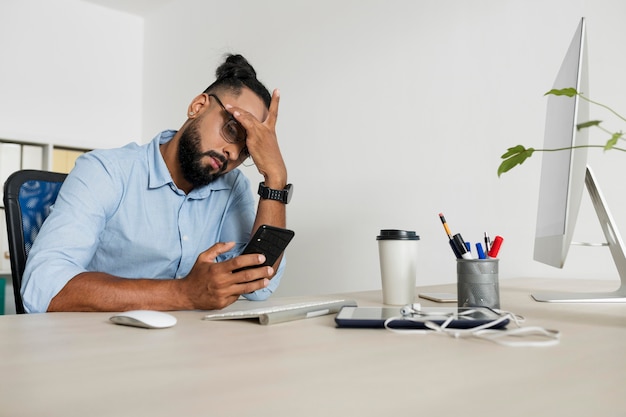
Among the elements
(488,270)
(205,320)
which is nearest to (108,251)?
(205,320)

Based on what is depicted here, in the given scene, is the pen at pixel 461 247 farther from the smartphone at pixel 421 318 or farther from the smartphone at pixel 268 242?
the smartphone at pixel 268 242

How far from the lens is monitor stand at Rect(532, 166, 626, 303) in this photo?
1153 mm

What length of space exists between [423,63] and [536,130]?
57 cm

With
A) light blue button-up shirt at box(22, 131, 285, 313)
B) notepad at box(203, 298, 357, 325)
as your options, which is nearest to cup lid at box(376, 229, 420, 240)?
notepad at box(203, 298, 357, 325)

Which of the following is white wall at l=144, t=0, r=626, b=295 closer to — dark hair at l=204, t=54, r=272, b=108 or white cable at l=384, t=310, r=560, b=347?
dark hair at l=204, t=54, r=272, b=108

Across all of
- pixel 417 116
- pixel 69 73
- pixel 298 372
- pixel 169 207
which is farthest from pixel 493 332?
pixel 69 73

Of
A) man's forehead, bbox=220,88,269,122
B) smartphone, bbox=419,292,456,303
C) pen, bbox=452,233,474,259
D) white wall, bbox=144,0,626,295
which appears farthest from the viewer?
white wall, bbox=144,0,626,295

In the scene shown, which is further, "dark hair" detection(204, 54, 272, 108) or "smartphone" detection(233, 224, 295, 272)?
"dark hair" detection(204, 54, 272, 108)

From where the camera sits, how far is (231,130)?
1675 mm

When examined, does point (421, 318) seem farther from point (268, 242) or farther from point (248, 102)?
point (248, 102)

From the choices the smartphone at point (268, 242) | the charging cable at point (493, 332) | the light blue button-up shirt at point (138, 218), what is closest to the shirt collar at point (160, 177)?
the light blue button-up shirt at point (138, 218)

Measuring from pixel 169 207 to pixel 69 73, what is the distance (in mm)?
2522

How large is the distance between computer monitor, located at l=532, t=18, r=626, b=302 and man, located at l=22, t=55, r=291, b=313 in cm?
56

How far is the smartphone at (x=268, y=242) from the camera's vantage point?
1.13 meters
